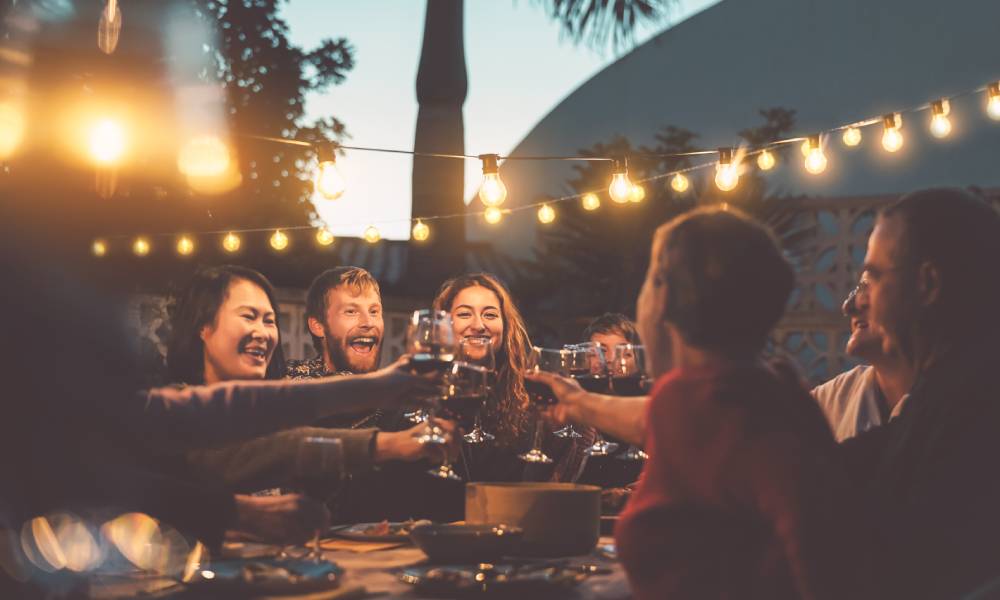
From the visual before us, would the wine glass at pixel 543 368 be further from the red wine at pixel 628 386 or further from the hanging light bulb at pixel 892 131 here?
the hanging light bulb at pixel 892 131

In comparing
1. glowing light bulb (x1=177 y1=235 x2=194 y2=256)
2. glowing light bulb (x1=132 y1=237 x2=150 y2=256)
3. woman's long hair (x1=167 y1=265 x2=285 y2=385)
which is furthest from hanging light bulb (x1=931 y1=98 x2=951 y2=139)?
glowing light bulb (x1=132 y1=237 x2=150 y2=256)

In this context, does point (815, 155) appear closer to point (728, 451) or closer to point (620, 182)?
point (620, 182)

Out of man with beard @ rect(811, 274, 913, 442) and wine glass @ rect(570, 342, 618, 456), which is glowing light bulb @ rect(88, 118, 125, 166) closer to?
wine glass @ rect(570, 342, 618, 456)

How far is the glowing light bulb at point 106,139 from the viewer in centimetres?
448

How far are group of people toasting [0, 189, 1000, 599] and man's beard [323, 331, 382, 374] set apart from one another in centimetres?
146

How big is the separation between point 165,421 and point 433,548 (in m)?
0.62

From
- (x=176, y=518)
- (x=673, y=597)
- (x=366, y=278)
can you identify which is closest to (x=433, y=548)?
(x=176, y=518)

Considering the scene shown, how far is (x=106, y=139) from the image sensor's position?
14.7 feet

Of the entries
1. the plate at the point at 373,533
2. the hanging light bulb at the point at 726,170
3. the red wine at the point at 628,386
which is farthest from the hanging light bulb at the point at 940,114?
the plate at the point at 373,533

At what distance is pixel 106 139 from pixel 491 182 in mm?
1615

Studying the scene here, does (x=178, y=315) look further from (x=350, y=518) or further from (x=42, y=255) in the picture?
(x=42, y=255)

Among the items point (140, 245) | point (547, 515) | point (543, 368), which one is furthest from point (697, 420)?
point (140, 245)

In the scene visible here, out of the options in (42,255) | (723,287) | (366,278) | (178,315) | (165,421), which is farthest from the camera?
(366,278)

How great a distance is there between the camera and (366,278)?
193 inches
